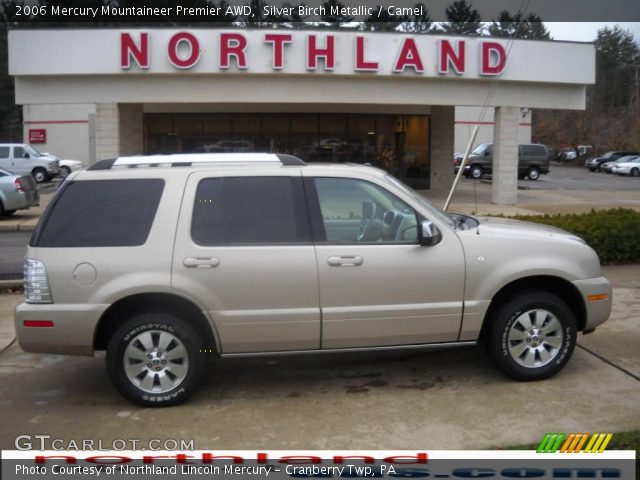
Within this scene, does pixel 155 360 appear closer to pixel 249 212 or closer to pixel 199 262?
pixel 199 262

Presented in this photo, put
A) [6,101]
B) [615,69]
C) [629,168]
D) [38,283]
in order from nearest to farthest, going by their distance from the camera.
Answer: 1. [38,283]
2. [629,168]
3. [6,101]
4. [615,69]

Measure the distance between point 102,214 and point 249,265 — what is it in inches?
47.9

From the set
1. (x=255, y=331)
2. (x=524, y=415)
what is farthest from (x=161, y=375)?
(x=524, y=415)

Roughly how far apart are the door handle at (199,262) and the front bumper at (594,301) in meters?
2.95

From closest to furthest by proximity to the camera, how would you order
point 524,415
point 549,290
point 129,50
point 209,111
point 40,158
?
1. point 524,415
2. point 549,290
3. point 129,50
4. point 209,111
5. point 40,158

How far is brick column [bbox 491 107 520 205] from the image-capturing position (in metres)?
23.4

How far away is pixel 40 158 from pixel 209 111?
36.2 ft

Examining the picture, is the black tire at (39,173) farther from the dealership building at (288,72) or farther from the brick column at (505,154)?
the brick column at (505,154)

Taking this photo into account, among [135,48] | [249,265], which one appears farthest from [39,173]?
[249,265]

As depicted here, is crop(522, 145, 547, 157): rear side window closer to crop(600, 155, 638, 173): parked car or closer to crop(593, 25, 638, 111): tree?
crop(600, 155, 638, 173): parked car

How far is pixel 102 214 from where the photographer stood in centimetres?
559

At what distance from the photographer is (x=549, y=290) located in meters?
6.18

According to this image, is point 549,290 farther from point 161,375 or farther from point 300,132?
point 300,132

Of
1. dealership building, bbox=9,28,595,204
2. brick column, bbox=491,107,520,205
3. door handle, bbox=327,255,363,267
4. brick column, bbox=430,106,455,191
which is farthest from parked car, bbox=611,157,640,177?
door handle, bbox=327,255,363,267
